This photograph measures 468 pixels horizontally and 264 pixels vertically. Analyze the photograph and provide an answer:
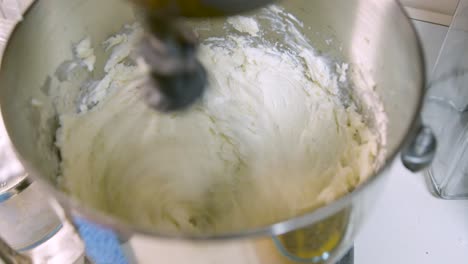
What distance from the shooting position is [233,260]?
1.41 ft

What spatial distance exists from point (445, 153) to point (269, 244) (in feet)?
1.54

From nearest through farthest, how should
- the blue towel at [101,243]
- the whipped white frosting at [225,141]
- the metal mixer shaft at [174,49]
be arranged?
the metal mixer shaft at [174,49]
the blue towel at [101,243]
the whipped white frosting at [225,141]

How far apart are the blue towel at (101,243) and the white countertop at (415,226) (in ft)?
1.16

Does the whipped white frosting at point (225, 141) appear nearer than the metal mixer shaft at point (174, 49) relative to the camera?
No

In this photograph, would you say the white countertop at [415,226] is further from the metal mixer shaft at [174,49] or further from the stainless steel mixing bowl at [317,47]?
the metal mixer shaft at [174,49]

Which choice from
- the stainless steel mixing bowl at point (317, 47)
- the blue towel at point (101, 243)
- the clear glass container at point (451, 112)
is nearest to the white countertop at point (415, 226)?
the clear glass container at point (451, 112)

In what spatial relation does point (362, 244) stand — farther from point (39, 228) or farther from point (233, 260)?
point (39, 228)

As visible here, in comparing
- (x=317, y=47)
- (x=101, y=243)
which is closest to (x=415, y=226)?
(x=317, y=47)

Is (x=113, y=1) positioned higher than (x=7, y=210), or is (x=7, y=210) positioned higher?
(x=113, y=1)

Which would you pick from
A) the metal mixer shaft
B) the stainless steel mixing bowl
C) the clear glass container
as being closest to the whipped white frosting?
the stainless steel mixing bowl

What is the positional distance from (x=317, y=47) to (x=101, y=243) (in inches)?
16.7

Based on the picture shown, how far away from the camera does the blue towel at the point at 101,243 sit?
47cm

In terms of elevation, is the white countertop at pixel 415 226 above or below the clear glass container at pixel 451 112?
below

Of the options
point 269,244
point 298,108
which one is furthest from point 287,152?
point 269,244
